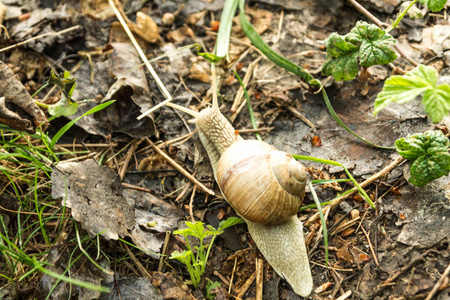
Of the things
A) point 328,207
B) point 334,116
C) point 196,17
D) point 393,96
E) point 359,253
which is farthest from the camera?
point 196,17

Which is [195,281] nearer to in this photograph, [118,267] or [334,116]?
[118,267]

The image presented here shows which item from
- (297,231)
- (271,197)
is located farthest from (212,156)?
(297,231)

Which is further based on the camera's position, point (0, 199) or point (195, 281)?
point (0, 199)

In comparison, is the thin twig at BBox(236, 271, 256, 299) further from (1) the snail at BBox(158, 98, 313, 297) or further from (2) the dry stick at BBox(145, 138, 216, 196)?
(2) the dry stick at BBox(145, 138, 216, 196)

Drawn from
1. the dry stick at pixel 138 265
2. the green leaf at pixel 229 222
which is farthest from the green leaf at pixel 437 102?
the dry stick at pixel 138 265

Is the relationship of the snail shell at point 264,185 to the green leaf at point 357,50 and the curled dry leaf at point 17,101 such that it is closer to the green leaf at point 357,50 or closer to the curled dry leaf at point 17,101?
the green leaf at point 357,50

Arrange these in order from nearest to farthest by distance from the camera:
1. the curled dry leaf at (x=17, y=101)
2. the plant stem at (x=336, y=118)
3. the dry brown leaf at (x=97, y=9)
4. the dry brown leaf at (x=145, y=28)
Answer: the curled dry leaf at (x=17, y=101) → the plant stem at (x=336, y=118) → the dry brown leaf at (x=145, y=28) → the dry brown leaf at (x=97, y=9)

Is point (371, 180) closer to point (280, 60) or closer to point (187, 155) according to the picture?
point (280, 60)

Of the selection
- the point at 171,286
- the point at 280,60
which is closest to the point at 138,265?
the point at 171,286
